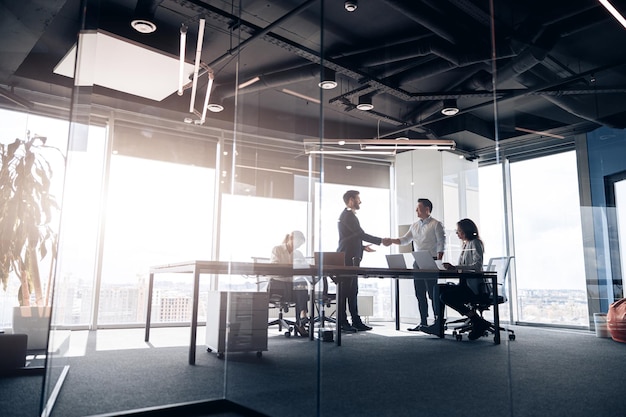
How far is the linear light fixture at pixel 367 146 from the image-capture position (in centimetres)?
229

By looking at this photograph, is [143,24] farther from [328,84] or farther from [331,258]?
[331,258]

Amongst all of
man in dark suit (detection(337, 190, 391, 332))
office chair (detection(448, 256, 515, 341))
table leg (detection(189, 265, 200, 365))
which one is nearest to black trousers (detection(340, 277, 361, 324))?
man in dark suit (detection(337, 190, 391, 332))

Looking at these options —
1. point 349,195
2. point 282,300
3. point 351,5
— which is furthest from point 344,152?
point 351,5

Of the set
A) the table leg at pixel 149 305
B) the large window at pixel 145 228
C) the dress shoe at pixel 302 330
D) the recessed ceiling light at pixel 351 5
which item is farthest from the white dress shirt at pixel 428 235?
the large window at pixel 145 228

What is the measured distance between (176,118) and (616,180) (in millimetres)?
6293

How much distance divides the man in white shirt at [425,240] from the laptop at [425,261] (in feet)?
0.06

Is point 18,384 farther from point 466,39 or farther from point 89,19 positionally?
point 466,39

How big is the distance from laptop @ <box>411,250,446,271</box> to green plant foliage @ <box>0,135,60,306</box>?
2.97m

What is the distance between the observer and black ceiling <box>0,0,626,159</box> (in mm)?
2193

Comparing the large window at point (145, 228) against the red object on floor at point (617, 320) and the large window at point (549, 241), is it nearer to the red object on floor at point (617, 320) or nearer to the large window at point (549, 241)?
the large window at point (549, 241)

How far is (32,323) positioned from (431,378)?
11.1 feet

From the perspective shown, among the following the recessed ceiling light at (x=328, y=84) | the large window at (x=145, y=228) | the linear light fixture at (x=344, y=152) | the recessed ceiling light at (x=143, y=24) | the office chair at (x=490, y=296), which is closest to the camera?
the office chair at (x=490, y=296)

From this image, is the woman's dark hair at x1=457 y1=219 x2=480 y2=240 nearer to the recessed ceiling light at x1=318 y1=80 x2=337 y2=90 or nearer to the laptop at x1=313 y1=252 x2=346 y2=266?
the laptop at x1=313 y1=252 x2=346 y2=266

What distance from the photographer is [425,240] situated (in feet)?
7.44
